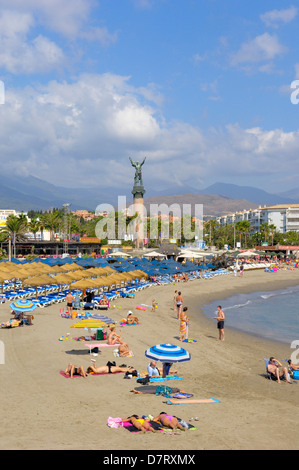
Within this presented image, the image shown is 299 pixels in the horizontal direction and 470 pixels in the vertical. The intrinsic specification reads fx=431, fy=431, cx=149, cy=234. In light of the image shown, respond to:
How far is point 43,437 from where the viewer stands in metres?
7.39

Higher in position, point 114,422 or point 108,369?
point 114,422

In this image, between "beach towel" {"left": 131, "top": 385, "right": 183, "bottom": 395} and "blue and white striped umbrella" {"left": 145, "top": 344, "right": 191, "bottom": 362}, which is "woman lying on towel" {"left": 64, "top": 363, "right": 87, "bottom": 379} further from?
"blue and white striped umbrella" {"left": 145, "top": 344, "right": 191, "bottom": 362}

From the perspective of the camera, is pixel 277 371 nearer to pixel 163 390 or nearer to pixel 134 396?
pixel 163 390

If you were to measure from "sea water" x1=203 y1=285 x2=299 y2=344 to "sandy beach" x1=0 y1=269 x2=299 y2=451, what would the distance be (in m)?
2.02

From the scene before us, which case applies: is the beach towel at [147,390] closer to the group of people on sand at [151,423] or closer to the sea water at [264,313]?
the group of people on sand at [151,423]

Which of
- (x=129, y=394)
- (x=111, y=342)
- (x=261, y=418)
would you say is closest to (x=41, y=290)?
(x=111, y=342)

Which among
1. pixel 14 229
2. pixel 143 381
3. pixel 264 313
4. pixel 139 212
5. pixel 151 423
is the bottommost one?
pixel 264 313

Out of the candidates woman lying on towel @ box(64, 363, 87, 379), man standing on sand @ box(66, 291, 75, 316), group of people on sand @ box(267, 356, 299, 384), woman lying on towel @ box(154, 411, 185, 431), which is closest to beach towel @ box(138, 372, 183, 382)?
woman lying on towel @ box(64, 363, 87, 379)

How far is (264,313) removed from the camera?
89.6 feet

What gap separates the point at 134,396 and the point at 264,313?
1891 centimetres

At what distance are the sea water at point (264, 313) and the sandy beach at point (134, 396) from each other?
2.02m

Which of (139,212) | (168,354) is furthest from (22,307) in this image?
(139,212)

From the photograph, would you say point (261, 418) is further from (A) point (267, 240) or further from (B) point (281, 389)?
(A) point (267, 240)

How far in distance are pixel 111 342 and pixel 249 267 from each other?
49655mm
